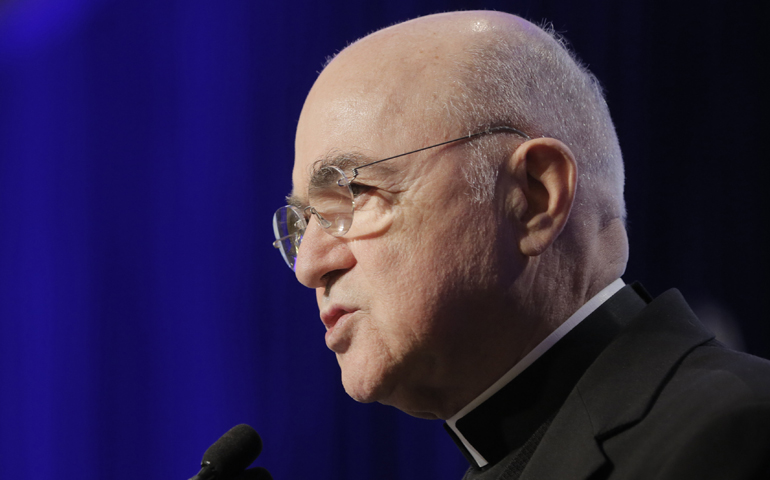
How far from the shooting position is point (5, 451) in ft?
7.50

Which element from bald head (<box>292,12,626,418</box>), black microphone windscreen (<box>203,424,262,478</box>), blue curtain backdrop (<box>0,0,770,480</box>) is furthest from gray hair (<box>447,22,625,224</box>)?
blue curtain backdrop (<box>0,0,770,480</box>)

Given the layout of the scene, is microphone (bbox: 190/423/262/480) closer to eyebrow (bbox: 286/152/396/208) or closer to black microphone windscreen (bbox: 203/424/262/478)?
black microphone windscreen (bbox: 203/424/262/478)

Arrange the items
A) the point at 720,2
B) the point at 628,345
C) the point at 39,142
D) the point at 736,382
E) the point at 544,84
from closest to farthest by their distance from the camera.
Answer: the point at 736,382, the point at 628,345, the point at 544,84, the point at 720,2, the point at 39,142

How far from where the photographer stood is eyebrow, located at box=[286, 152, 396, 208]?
3.86ft

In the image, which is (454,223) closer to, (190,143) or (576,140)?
(576,140)

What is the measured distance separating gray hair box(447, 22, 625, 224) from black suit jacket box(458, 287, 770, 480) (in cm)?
27

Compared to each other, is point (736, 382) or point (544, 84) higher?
point (544, 84)

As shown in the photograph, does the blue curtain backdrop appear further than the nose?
Yes

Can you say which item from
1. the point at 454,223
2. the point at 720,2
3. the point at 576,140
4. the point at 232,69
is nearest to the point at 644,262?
the point at 720,2

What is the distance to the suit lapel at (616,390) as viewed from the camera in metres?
0.98

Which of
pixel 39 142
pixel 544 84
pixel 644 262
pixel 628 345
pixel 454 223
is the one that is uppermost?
pixel 39 142

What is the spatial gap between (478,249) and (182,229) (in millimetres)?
1593

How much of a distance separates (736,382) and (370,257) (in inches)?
25.0

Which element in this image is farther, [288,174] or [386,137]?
[288,174]
